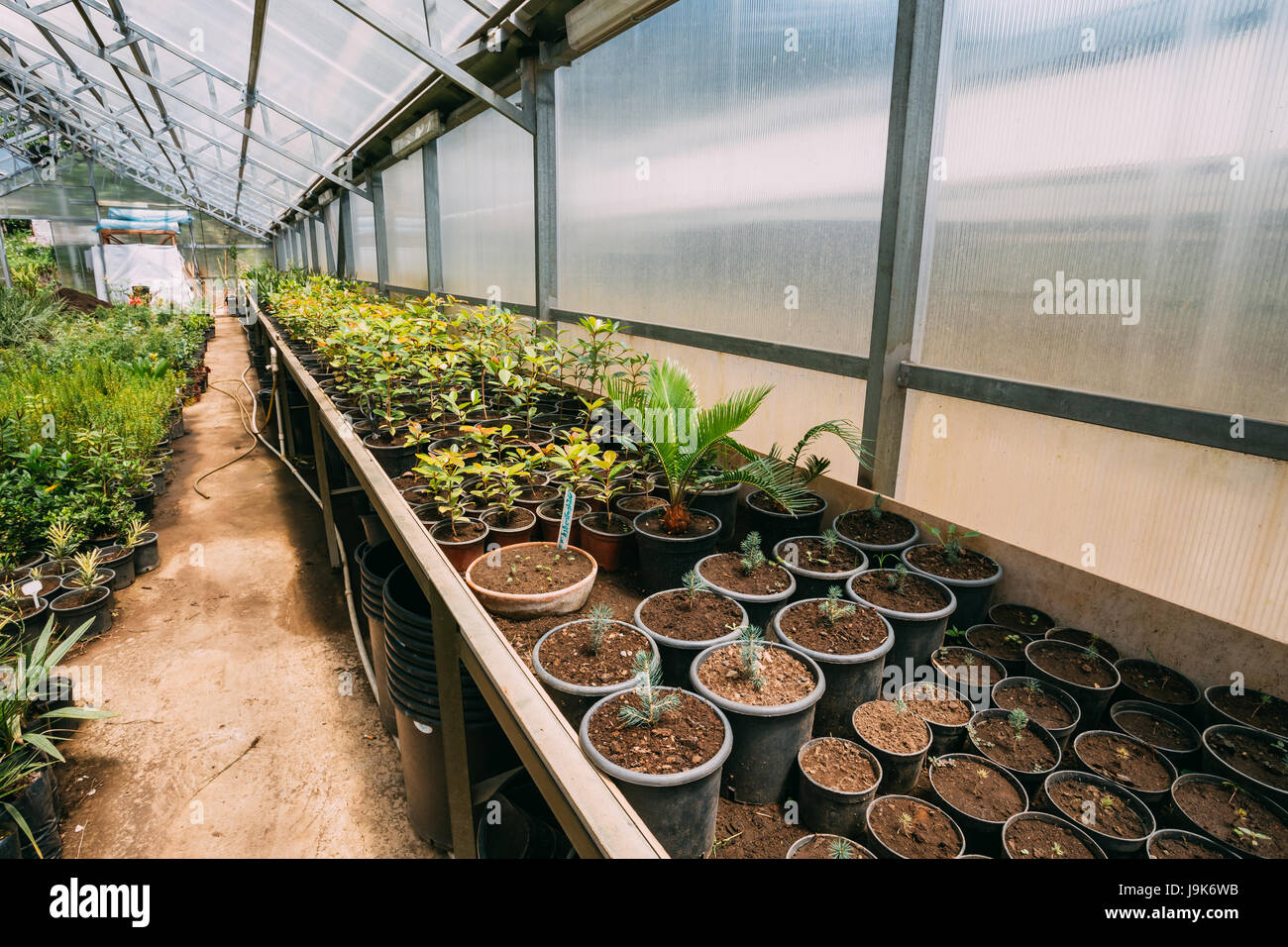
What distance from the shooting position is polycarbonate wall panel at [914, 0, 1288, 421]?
55.5 inches

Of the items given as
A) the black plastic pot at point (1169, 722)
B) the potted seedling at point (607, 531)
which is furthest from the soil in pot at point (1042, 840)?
the potted seedling at point (607, 531)

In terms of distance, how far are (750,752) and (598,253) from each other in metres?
3.54

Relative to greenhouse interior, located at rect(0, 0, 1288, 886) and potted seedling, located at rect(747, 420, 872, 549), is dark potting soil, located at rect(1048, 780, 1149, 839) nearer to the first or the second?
greenhouse interior, located at rect(0, 0, 1288, 886)

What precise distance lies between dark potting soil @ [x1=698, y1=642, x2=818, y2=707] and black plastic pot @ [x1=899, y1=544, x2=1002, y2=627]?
559 millimetres

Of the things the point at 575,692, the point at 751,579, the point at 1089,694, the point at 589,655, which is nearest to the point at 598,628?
the point at 589,655

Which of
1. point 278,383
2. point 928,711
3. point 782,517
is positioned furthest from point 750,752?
point 278,383

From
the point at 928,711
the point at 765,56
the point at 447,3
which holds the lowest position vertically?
the point at 928,711

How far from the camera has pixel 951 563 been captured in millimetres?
1833

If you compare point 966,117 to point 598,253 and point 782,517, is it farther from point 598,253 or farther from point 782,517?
point 598,253

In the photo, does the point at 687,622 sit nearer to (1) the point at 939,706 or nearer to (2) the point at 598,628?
(2) the point at 598,628

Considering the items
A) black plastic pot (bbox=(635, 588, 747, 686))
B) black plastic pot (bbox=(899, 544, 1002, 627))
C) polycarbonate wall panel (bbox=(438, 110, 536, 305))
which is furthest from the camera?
polycarbonate wall panel (bbox=(438, 110, 536, 305))

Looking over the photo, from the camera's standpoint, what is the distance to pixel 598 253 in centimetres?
416

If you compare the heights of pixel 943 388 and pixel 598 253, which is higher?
pixel 598 253

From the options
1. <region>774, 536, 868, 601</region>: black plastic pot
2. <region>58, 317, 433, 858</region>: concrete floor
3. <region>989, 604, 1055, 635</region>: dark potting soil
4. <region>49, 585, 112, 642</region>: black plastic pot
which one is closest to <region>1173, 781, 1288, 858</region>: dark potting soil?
<region>989, 604, 1055, 635</region>: dark potting soil
